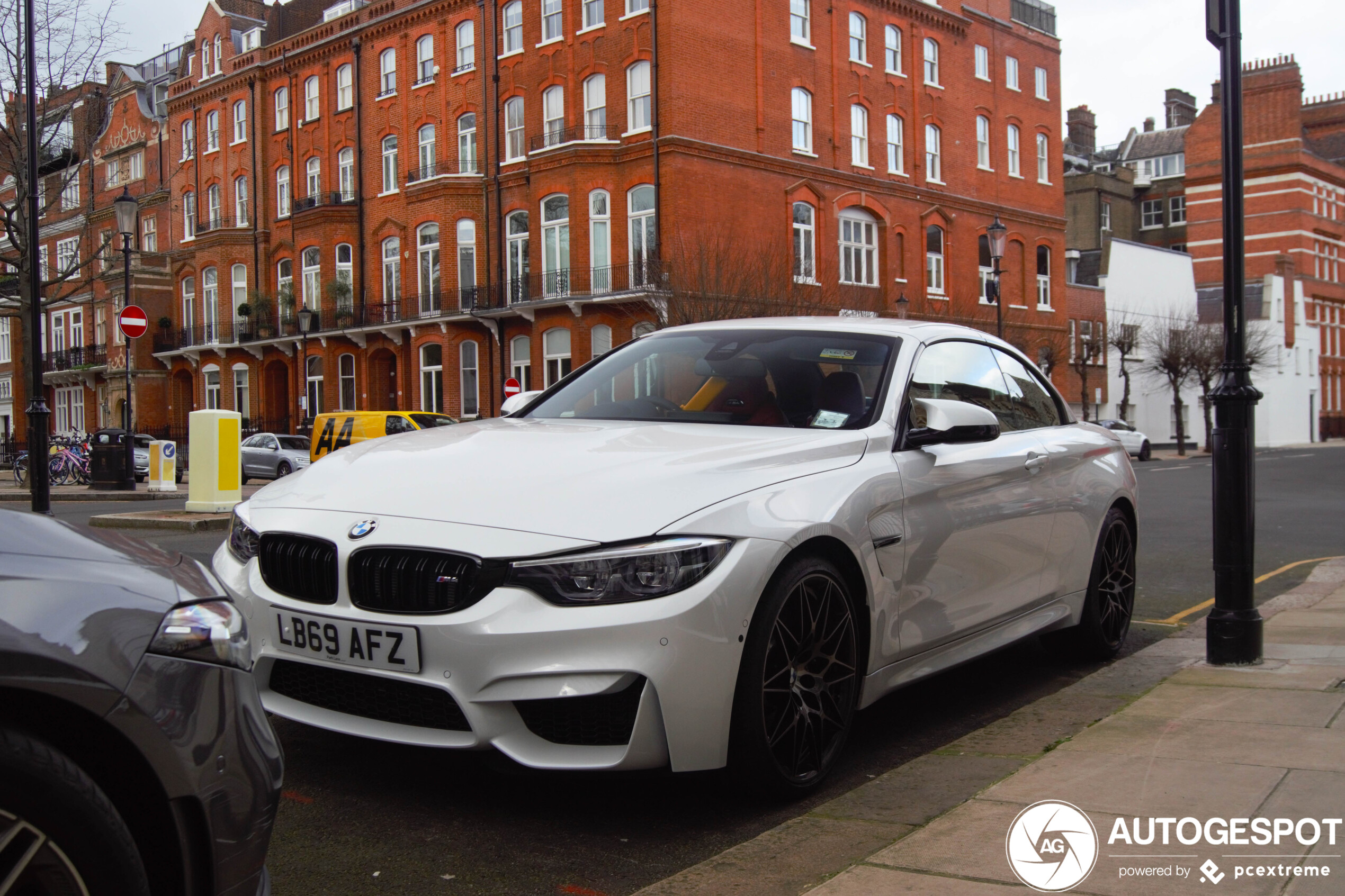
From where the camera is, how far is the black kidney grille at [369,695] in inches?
134

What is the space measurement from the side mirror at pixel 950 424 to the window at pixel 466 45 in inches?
1464

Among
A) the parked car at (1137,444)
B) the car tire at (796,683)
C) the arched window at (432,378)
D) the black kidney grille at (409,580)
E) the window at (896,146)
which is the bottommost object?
the parked car at (1137,444)

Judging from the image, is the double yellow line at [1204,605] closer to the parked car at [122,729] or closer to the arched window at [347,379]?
the parked car at [122,729]

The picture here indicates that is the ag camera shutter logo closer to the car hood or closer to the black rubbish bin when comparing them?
the car hood

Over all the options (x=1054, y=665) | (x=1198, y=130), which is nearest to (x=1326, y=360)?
(x=1198, y=130)

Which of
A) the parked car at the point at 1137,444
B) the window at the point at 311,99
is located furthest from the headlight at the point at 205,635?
the window at the point at 311,99

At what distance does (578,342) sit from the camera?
118 feet

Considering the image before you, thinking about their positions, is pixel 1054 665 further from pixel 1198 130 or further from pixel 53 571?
pixel 1198 130

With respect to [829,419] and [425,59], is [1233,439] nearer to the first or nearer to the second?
[829,419]

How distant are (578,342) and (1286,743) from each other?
107 ft

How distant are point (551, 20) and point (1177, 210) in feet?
190

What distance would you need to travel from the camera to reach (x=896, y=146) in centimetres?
4109

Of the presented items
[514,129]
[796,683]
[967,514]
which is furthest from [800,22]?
[796,683]

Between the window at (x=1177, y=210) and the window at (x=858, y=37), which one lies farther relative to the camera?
the window at (x=1177, y=210)
